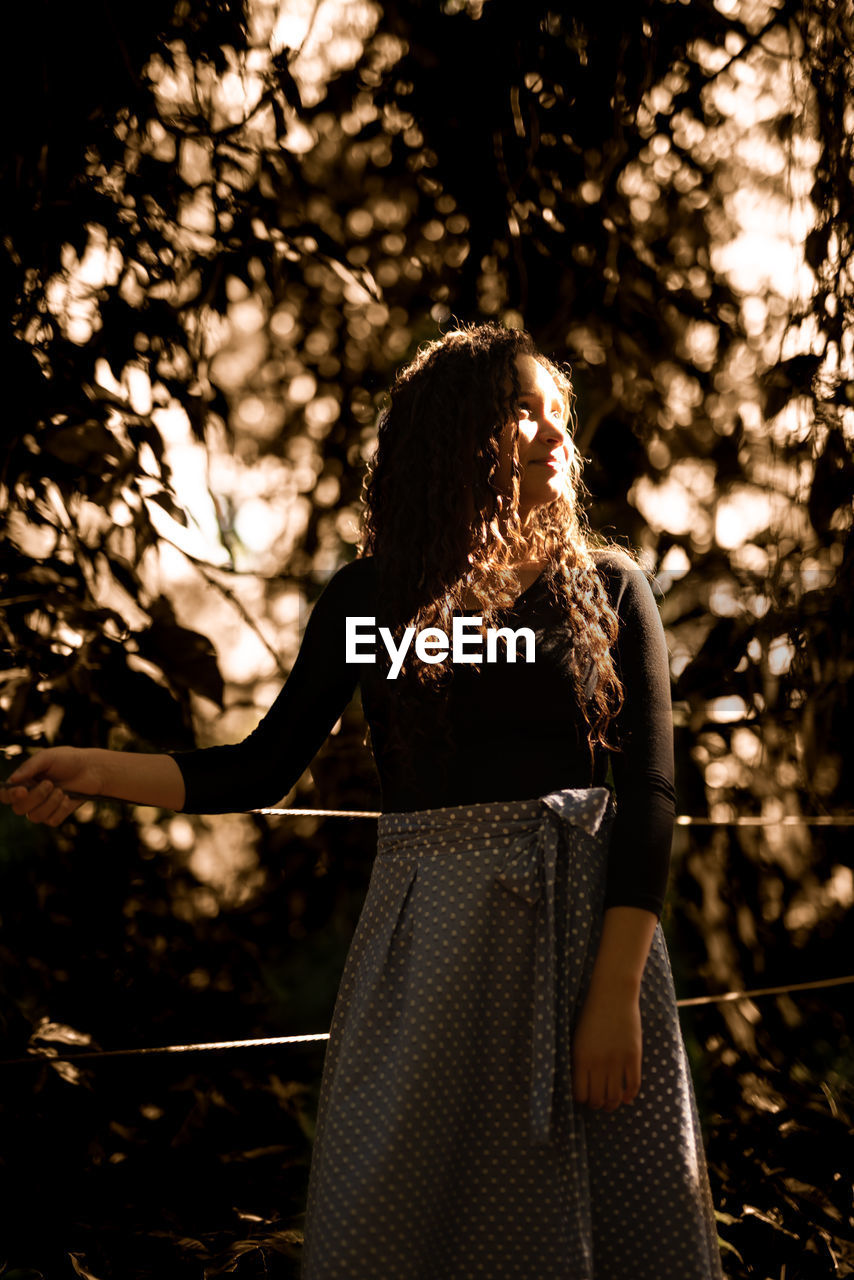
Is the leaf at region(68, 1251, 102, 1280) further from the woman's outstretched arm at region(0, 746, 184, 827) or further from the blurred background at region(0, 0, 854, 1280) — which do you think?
the woman's outstretched arm at region(0, 746, 184, 827)

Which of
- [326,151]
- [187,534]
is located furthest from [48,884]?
[326,151]

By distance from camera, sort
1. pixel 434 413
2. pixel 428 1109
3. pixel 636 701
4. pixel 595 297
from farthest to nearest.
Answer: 1. pixel 595 297
2. pixel 434 413
3. pixel 636 701
4. pixel 428 1109

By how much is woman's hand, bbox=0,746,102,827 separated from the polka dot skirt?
31cm

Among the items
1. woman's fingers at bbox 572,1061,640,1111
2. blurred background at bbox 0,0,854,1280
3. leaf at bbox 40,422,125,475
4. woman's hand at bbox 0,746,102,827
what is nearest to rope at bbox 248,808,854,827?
blurred background at bbox 0,0,854,1280

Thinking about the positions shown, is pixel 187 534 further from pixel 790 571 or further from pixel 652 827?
pixel 790 571

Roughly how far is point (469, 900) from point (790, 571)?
1.34 metres

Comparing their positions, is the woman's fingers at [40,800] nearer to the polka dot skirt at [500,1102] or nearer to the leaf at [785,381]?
the polka dot skirt at [500,1102]

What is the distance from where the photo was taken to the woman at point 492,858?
2.89 feet

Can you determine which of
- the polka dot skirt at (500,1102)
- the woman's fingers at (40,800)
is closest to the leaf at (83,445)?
the woman's fingers at (40,800)

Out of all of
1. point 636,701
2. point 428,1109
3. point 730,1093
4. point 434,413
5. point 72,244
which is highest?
point 72,244

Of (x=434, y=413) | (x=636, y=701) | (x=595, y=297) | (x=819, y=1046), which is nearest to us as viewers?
(x=636, y=701)

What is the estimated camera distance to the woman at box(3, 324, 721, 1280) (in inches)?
34.6

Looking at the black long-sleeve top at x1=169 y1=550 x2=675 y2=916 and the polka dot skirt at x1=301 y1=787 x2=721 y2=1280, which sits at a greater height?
the black long-sleeve top at x1=169 y1=550 x2=675 y2=916

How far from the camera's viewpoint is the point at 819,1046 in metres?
2.11
